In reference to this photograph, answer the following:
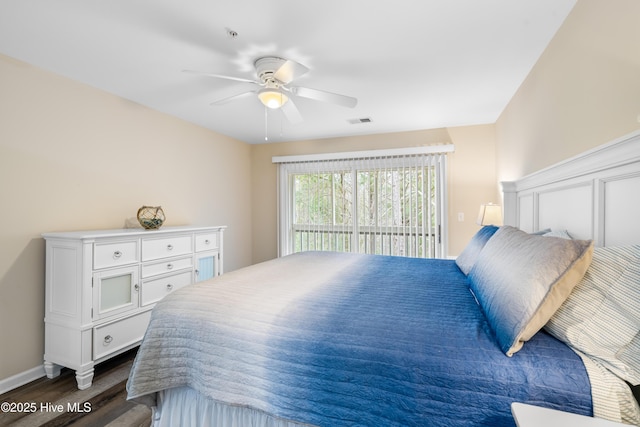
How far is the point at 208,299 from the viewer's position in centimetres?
139

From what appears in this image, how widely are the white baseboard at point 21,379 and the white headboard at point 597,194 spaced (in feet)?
12.2

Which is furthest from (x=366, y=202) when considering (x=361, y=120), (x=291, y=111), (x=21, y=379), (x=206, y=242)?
(x=21, y=379)

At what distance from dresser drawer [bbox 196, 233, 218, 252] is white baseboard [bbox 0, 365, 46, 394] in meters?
1.47

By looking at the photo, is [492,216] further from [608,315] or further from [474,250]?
[608,315]

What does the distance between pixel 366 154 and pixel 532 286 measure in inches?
131

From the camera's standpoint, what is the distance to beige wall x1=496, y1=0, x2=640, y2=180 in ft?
3.96

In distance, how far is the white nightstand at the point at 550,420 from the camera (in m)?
0.67

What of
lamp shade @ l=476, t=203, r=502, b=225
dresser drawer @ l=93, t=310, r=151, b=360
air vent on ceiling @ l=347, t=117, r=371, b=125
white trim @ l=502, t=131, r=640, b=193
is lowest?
dresser drawer @ l=93, t=310, r=151, b=360

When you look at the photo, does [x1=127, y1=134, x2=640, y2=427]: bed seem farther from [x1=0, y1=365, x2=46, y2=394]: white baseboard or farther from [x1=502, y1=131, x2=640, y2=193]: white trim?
[x1=0, y1=365, x2=46, y2=394]: white baseboard

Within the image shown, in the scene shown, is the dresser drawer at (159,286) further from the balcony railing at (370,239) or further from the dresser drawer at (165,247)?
the balcony railing at (370,239)

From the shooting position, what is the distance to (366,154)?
162 inches

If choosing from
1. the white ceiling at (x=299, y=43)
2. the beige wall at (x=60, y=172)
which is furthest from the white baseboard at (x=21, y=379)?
the white ceiling at (x=299, y=43)

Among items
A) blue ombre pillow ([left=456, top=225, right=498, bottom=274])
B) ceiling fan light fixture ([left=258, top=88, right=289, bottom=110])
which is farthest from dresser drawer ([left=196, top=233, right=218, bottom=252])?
blue ombre pillow ([left=456, top=225, right=498, bottom=274])

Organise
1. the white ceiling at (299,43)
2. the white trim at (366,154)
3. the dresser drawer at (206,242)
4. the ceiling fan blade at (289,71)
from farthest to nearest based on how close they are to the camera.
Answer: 1. the white trim at (366,154)
2. the dresser drawer at (206,242)
3. the ceiling fan blade at (289,71)
4. the white ceiling at (299,43)
